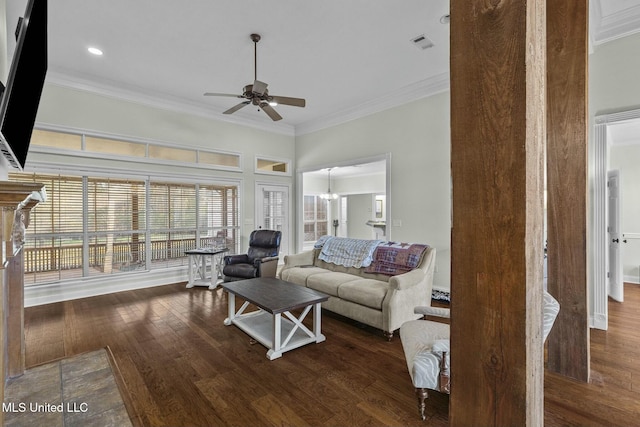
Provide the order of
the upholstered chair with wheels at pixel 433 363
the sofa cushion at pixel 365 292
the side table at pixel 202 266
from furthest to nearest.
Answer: the side table at pixel 202 266, the sofa cushion at pixel 365 292, the upholstered chair with wheels at pixel 433 363

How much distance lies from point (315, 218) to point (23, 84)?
9.24 meters

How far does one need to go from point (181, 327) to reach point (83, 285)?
7.77 feet

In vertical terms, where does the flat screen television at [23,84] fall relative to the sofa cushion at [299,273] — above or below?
above

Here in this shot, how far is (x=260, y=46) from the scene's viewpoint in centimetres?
362

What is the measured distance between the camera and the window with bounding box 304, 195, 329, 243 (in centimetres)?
1057

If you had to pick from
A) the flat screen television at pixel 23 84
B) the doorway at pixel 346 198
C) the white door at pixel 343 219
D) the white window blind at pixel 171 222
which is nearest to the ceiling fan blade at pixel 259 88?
the flat screen television at pixel 23 84

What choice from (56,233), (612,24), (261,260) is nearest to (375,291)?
(261,260)

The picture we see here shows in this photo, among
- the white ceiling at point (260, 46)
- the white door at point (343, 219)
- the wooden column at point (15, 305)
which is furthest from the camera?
the white door at point (343, 219)

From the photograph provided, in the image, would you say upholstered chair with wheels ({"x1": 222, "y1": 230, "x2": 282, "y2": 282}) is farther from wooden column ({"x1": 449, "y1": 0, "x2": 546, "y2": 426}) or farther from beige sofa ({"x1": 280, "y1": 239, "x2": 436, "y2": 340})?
wooden column ({"x1": 449, "y1": 0, "x2": 546, "y2": 426})

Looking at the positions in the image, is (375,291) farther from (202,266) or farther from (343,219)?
(343,219)

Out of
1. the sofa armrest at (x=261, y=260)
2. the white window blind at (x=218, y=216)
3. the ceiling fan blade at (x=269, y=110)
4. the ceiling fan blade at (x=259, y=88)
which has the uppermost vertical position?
the ceiling fan blade at (x=259, y=88)

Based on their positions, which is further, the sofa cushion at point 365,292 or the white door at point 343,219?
the white door at point 343,219

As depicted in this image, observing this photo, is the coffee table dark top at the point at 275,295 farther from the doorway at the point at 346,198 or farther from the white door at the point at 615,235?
the doorway at the point at 346,198

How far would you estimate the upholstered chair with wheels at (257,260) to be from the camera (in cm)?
468
